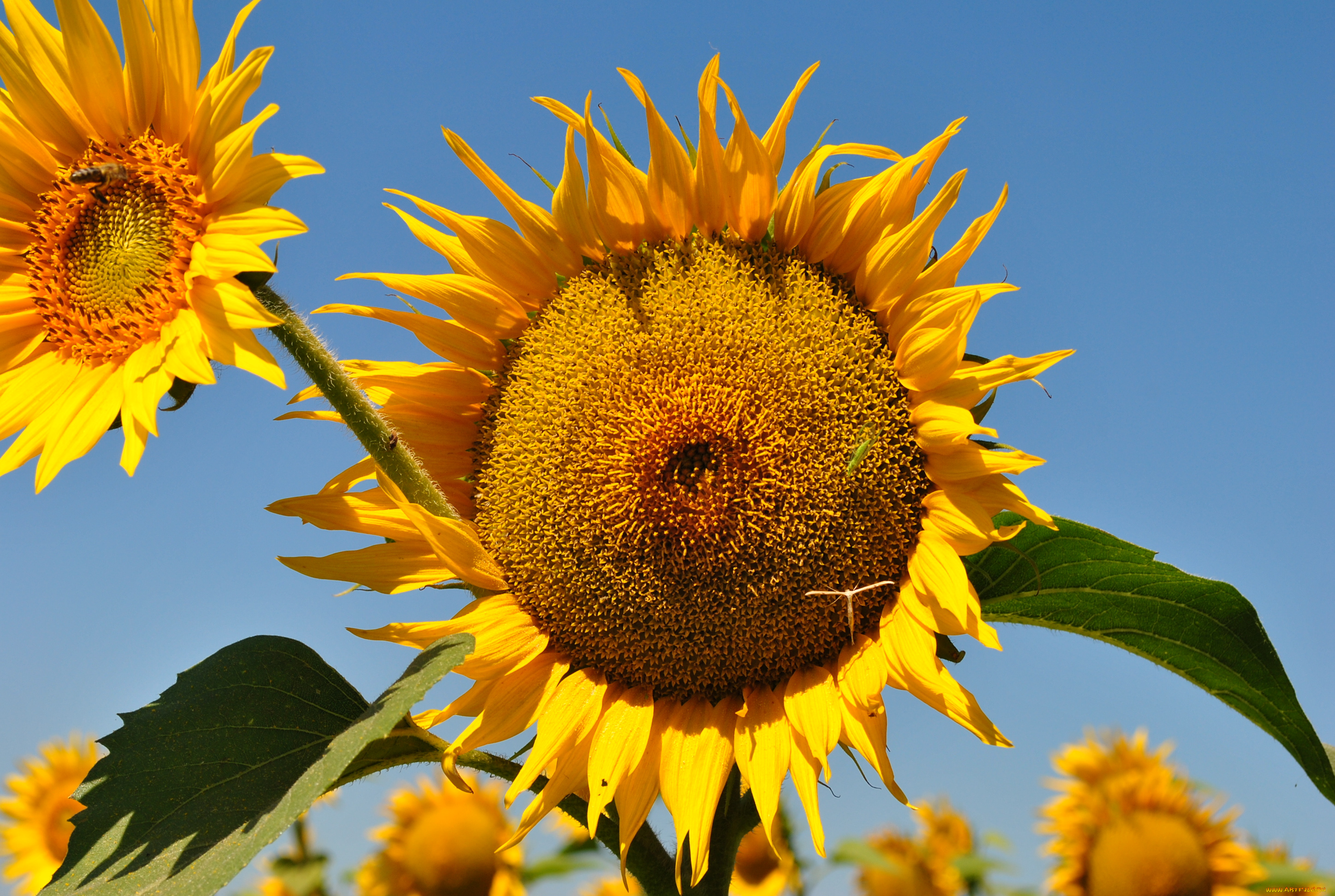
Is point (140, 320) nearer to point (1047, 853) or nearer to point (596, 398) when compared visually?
point (596, 398)

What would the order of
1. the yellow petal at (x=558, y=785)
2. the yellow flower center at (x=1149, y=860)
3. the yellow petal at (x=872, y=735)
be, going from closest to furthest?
the yellow petal at (x=872, y=735)
the yellow petal at (x=558, y=785)
the yellow flower center at (x=1149, y=860)

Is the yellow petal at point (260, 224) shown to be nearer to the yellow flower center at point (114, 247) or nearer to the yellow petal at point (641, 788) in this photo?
the yellow flower center at point (114, 247)

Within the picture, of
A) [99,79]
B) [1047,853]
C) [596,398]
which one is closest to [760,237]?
[596,398]

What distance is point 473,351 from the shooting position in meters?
3.20

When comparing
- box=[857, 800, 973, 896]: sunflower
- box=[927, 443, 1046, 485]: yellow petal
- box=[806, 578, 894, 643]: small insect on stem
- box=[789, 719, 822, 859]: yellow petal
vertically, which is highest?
box=[927, 443, 1046, 485]: yellow petal

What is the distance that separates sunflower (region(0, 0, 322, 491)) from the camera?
98.4 inches

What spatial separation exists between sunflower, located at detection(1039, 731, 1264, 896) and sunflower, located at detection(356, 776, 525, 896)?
3547 mm

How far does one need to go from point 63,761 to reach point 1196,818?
8306mm

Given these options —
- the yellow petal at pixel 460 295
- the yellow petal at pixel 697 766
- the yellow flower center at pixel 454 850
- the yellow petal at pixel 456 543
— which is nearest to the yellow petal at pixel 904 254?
the yellow petal at pixel 460 295

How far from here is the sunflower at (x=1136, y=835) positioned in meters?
6.12

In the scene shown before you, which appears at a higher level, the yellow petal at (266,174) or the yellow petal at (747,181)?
the yellow petal at (266,174)

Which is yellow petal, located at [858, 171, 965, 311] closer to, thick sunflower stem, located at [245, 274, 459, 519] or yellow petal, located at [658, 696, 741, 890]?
yellow petal, located at [658, 696, 741, 890]

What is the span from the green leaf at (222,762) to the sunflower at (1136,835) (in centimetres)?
513

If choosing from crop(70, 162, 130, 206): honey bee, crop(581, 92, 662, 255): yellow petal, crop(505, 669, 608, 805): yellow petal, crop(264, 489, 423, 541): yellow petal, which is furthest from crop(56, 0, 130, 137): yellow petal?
crop(505, 669, 608, 805): yellow petal
